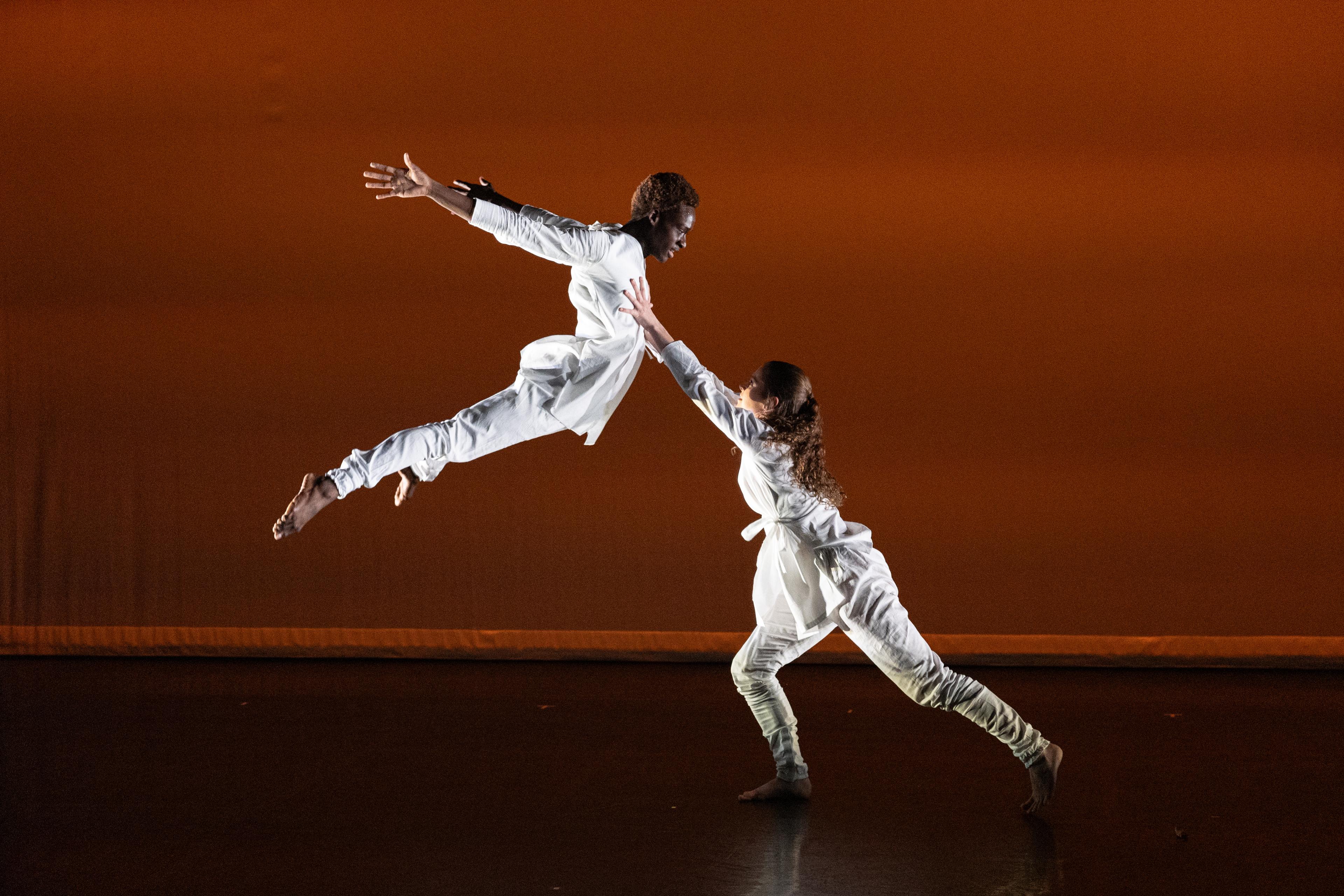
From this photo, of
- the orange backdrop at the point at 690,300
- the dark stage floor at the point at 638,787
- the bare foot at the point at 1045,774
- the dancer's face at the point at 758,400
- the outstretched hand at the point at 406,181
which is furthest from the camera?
the orange backdrop at the point at 690,300

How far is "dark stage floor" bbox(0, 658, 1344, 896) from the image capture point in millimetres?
2754

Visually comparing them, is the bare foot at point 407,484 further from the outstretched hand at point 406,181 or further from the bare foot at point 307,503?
the outstretched hand at point 406,181

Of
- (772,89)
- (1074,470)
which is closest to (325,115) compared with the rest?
(772,89)

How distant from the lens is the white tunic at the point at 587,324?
2.99 metres

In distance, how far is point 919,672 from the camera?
3.05 metres

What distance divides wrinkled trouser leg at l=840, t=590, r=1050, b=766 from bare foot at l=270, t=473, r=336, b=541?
1.28 metres

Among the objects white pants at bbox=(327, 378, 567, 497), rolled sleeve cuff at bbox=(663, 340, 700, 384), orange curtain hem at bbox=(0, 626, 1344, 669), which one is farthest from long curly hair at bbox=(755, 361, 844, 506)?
orange curtain hem at bbox=(0, 626, 1344, 669)

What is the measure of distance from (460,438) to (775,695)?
1.04 meters

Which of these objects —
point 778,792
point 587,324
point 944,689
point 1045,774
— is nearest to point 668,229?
point 587,324

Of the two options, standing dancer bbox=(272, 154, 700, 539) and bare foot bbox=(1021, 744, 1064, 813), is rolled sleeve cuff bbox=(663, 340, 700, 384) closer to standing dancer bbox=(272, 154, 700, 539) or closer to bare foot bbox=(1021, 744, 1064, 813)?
standing dancer bbox=(272, 154, 700, 539)

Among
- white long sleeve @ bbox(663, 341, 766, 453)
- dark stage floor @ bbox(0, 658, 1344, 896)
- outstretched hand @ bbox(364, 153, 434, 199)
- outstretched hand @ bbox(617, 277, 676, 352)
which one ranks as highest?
outstretched hand @ bbox(364, 153, 434, 199)

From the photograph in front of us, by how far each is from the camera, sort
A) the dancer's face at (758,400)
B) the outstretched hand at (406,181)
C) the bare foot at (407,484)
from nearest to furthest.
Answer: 1. the outstretched hand at (406,181)
2. the dancer's face at (758,400)
3. the bare foot at (407,484)

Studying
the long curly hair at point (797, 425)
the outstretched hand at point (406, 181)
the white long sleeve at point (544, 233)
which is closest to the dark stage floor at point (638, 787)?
the long curly hair at point (797, 425)

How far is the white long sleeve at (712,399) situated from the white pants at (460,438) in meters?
0.47
